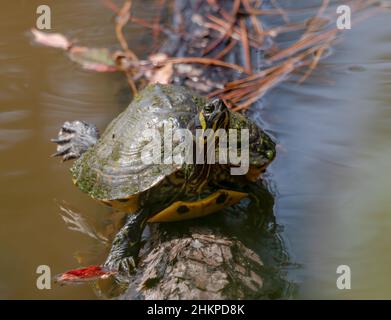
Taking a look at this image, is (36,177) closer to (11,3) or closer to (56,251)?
(56,251)

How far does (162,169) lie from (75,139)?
0.86 meters

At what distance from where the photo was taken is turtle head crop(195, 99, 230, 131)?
1915 millimetres

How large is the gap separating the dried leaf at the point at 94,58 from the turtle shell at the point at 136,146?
1.38 meters

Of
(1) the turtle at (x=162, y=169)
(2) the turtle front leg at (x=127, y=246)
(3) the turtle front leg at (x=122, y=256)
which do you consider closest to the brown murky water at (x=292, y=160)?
(3) the turtle front leg at (x=122, y=256)

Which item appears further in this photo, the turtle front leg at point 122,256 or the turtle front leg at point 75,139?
the turtle front leg at point 75,139

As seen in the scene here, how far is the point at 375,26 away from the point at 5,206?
8.49ft

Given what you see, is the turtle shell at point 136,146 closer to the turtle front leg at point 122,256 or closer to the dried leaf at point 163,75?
the turtle front leg at point 122,256

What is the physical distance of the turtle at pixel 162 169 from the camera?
1.98 m

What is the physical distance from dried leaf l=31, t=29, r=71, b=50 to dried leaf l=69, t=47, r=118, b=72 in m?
0.10

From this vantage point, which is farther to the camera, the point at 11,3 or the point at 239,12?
the point at 11,3

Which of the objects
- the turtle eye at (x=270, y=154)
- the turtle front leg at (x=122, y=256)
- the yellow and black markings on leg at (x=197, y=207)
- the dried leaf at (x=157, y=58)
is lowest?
the turtle front leg at (x=122, y=256)

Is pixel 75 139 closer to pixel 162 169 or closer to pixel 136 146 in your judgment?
pixel 136 146

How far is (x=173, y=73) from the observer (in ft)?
10.6
